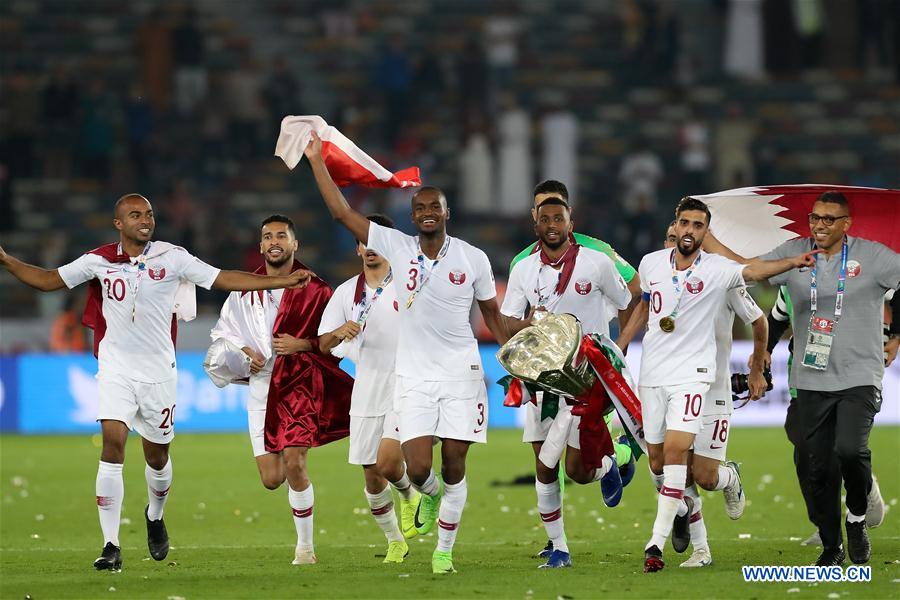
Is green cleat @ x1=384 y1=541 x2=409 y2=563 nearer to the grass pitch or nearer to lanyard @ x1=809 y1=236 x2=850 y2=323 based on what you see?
the grass pitch

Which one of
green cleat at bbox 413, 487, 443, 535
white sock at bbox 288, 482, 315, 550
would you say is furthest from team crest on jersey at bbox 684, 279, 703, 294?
white sock at bbox 288, 482, 315, 550

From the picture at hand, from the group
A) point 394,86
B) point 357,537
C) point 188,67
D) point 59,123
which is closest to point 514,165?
point 394,86

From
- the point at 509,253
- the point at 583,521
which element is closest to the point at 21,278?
the point at 583,521

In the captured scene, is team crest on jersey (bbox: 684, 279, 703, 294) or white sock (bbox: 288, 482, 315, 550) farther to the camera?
white sock (bbox: 288, 482, 315, 550)

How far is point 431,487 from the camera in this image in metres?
11.0

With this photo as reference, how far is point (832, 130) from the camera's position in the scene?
3244cm

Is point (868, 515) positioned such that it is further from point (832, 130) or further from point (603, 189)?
point (832, 130)

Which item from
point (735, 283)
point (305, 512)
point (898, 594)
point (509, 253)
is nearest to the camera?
point (898, 594)

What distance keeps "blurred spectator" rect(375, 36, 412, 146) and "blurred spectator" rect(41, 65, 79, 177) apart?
6.06m

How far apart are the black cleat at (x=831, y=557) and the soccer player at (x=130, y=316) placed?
13.2 ft

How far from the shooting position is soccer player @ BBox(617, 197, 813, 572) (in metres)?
10.3

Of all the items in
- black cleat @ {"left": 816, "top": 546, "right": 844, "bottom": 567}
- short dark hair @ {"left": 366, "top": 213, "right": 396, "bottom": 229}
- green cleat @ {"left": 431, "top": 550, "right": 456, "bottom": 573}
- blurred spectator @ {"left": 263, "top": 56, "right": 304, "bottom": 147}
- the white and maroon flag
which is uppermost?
blurred spectator @ {"left": 263, "top": 56, "right": 304, "bottom": 147}

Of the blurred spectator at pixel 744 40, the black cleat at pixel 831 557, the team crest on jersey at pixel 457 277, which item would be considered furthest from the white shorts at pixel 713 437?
the blurred spectator at pixel 744 40

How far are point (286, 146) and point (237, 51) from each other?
22841 millimetres
